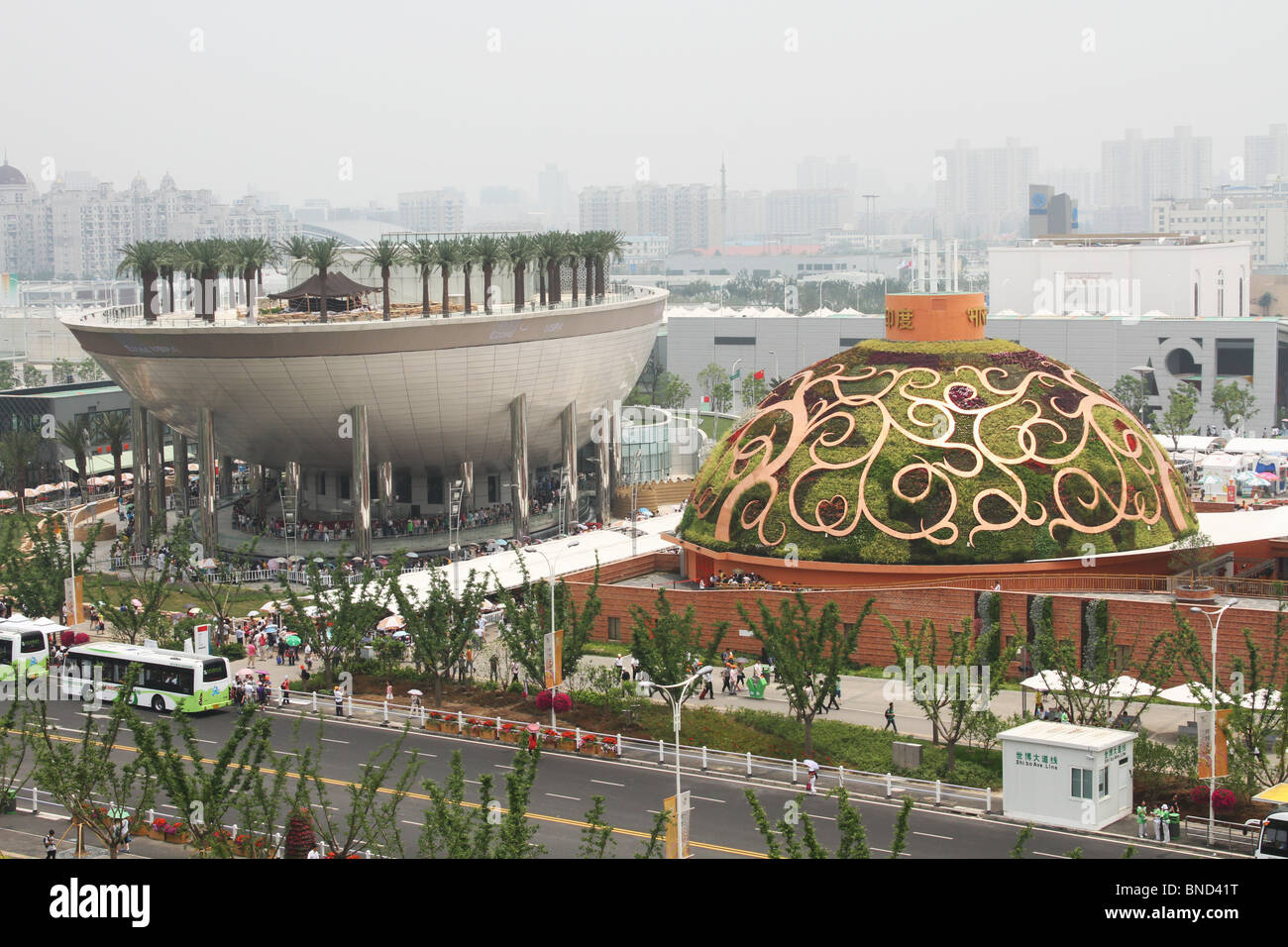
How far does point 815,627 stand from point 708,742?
4.46 m

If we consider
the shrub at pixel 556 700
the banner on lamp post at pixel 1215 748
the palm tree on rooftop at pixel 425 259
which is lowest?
the shrub at pixel 556 700

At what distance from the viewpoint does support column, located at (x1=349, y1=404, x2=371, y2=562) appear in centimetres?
7206

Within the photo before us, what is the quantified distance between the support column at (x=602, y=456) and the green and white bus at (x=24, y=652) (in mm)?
35906

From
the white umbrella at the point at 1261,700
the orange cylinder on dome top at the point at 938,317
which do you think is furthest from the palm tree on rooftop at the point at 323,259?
the white umbrella at the point at 1261,700

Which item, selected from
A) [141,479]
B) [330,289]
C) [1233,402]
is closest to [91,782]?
[330,289]

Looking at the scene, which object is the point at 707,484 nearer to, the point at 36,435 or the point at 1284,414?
the point at 36,435

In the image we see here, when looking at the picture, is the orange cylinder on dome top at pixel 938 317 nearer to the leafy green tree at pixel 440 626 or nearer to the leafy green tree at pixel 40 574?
the leafy green tree at pixel 440 626

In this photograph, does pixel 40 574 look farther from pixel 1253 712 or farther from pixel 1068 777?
Result: pixel 1253 712

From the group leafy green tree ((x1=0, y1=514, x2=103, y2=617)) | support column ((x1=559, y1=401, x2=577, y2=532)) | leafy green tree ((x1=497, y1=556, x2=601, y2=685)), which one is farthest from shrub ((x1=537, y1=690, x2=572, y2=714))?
support column ((x1=559, y1=401, x2=577, y2=532))

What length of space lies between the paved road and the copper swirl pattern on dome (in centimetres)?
1677

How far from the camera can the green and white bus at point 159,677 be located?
48.5 meters

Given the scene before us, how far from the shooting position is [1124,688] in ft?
147

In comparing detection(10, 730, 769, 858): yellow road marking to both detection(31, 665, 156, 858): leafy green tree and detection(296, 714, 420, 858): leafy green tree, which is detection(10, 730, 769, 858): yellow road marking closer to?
detection(296, 714, 420, 858): leafy green tree

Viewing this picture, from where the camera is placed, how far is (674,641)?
45875 millimetres
